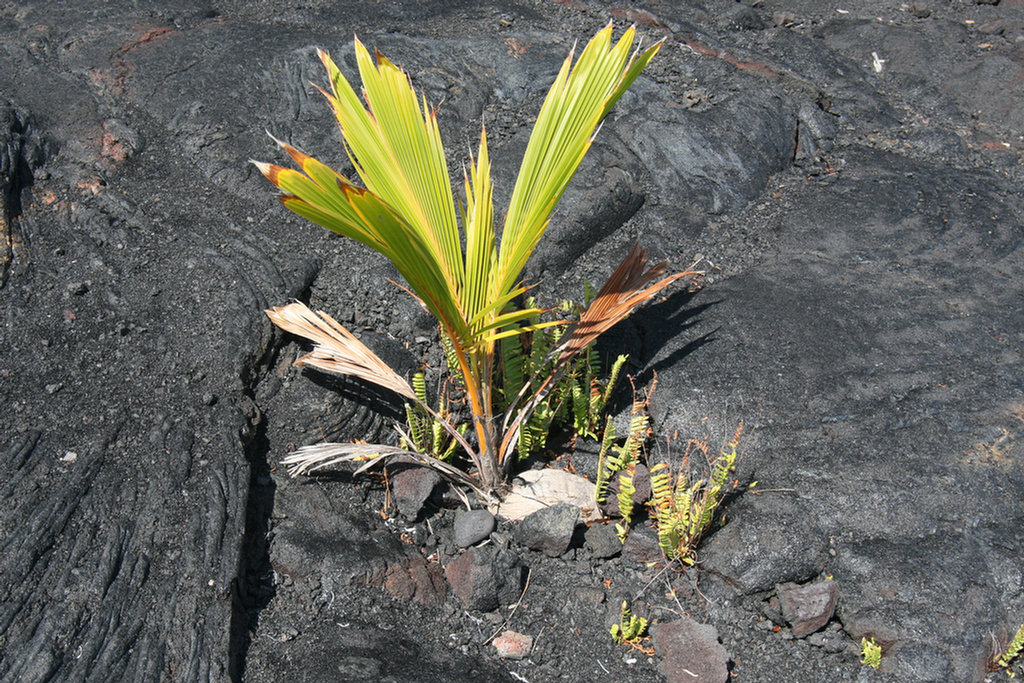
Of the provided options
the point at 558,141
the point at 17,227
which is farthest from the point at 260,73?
the point at 558,141

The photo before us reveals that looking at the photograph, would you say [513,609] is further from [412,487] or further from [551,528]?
[412,487]

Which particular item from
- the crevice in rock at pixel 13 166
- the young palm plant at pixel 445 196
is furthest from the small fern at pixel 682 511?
the crevice in rock at pixel 13 166

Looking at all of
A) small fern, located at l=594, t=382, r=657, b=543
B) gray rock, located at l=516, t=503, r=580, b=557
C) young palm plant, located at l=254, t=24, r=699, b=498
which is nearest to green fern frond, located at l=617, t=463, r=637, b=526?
small fern, located at l=594, t=382, r=657, b=543

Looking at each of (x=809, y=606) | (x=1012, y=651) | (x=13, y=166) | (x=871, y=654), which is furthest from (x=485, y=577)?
(x=13, y=166)

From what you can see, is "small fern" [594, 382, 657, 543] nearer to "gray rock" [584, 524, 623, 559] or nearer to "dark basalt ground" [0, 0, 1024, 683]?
"gray rock" [584, 524, 623, 559]

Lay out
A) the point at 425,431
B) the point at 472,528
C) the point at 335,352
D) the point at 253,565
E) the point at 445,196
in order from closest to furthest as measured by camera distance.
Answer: the point at 445,196
the point at 253,565
the point at 472,528
the point at 335,352
the point at 425,431

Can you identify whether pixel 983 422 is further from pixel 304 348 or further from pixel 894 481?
pixel 304 348

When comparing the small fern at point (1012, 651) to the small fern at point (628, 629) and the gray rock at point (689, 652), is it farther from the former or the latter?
the small fern at point (628, 629)
